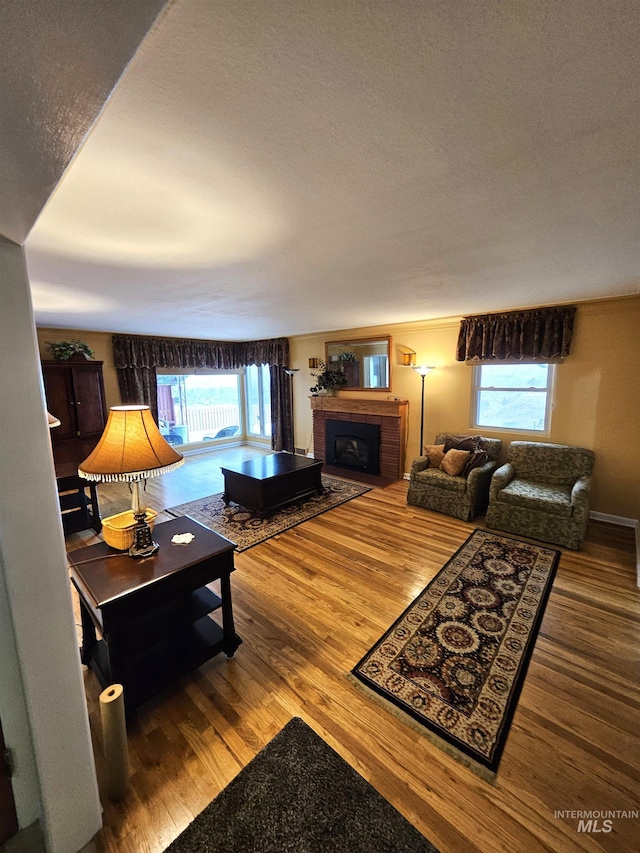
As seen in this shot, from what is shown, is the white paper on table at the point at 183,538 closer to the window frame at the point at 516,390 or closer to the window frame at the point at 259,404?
the window frame at the point at 516,390

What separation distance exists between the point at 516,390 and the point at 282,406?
4.09 m

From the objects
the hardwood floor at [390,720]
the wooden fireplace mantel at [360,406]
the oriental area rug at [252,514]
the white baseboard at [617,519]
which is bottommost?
the hardwood floor at [390,720]

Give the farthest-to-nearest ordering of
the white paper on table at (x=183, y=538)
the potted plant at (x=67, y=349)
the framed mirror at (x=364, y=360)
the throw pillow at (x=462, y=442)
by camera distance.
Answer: the framed mirror at (x=364, y=360) → the potted plant at (x=67, y=349) → the throw pillow at (x=462, y=442) → the white paper on table at (x=183, y=538)

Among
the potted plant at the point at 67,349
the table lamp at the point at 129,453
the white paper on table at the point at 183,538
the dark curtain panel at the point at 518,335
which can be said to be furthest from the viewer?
the potted plant at the point at 67,349

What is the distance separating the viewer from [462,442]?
4.19 m

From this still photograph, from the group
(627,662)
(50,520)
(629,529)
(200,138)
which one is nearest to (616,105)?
(200,138)

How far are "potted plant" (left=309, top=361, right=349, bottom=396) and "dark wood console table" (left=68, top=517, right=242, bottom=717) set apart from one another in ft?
13.0

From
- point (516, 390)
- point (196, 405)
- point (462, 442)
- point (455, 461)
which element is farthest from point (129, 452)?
point (196, 405)

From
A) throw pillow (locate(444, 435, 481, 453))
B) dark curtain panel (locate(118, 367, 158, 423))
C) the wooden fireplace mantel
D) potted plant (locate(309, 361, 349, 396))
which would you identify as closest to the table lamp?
throw pillow (locate(444, 435, 481, 453))

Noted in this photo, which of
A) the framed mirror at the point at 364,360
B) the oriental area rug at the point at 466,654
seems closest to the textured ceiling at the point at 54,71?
the oriental area rug at the point at 466,654

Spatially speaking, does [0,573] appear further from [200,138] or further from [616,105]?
[616,105]

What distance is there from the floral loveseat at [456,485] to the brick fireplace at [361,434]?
88 centimetres

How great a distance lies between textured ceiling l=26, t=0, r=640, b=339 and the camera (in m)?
0.72

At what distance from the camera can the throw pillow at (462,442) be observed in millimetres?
4121
